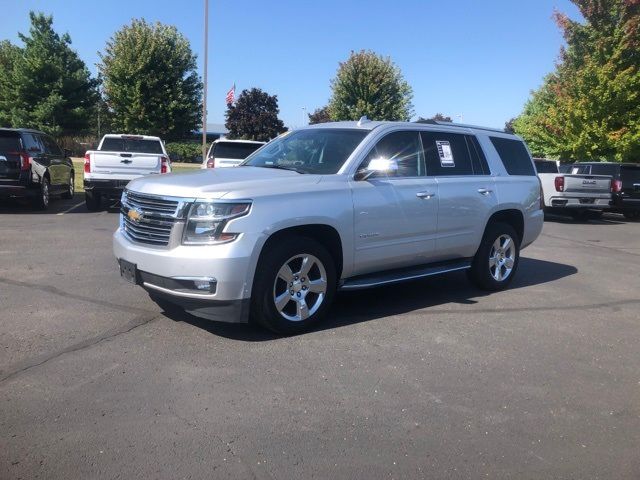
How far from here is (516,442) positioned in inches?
135

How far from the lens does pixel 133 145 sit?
13.9 m

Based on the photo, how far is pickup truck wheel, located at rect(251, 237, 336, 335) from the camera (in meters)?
4.75

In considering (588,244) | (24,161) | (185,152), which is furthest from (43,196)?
(185,152)

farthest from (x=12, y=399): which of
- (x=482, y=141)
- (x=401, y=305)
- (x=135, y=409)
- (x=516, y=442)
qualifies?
(x=482, y=141)

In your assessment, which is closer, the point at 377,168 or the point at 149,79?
the point at 377,168

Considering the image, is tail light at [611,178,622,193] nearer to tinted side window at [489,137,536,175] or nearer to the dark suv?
tinted side window at [489,137,536,175]

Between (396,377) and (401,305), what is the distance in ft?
6.68

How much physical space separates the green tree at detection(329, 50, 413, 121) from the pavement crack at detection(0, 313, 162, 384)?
2860cm

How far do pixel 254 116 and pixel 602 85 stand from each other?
100 feet

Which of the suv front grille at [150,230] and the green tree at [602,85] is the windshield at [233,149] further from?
the green tree at [602,85]

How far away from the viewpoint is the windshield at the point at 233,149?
48.6 feet

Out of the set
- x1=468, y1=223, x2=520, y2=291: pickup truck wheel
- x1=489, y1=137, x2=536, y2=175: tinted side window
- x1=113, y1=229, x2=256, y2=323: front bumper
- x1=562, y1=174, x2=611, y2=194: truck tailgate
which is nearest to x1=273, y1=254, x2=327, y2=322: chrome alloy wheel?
x1=113, y1=229, x2=256, y2=323: front bumper

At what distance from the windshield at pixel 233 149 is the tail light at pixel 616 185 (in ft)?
34.2

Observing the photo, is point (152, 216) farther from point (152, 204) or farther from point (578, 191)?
point (578, 191)
